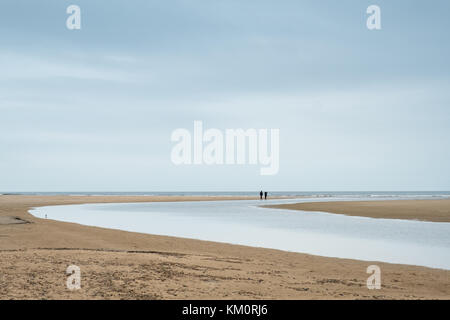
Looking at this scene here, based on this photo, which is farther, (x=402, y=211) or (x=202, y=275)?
(x=402, y=211)

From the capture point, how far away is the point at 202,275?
1264 centimetres

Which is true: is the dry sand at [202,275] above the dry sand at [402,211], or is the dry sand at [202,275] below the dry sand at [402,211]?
below

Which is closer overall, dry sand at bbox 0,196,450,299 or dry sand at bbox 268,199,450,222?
dry sand at bbox 0,196,450,299

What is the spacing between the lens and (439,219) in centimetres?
3378

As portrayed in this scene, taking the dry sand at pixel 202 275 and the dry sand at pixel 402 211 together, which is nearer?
the dry sand at pixel 202 275

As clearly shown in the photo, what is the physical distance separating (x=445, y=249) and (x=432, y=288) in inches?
332

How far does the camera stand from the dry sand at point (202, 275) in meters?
10.5

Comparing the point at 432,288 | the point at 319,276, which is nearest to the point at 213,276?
the point at 319,276

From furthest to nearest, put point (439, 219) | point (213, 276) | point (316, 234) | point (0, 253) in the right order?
point (439, 219) → point (316, 234) → point (0, 253) → point (213, 276)

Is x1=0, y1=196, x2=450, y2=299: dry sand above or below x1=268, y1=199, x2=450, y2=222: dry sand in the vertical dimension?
below

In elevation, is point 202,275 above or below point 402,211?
below

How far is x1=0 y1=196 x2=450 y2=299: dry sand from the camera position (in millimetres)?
10516
